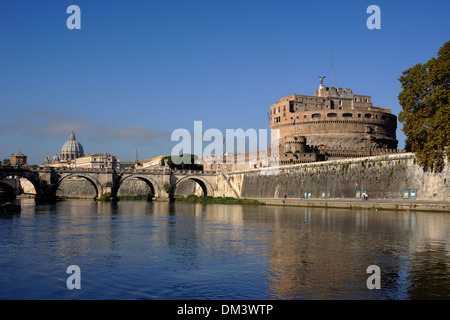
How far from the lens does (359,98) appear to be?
9744 centimetres

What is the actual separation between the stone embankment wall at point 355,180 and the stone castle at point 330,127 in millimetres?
8131

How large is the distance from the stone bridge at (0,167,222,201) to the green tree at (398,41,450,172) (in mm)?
51924

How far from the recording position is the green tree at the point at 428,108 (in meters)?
38.2

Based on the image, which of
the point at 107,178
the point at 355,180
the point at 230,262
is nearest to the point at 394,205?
the point at 355,180

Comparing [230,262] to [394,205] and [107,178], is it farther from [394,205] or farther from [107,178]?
[107,178]

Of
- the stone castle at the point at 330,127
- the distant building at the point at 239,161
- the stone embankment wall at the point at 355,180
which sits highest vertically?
the stone castle at the point at 330,127

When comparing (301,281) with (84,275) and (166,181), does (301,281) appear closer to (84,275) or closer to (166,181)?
(84,275)

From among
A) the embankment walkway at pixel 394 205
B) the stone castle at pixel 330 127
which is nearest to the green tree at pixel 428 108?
the embankment walkway at pixel 394 205

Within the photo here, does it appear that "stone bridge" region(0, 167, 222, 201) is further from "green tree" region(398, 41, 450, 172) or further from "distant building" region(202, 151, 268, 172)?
"green tree" region(398, 41, 450, 172)

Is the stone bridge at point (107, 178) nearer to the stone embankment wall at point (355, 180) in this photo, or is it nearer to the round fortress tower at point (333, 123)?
the stone embankment wall at point (355, 180)

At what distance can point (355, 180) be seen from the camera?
52531 millimetres
